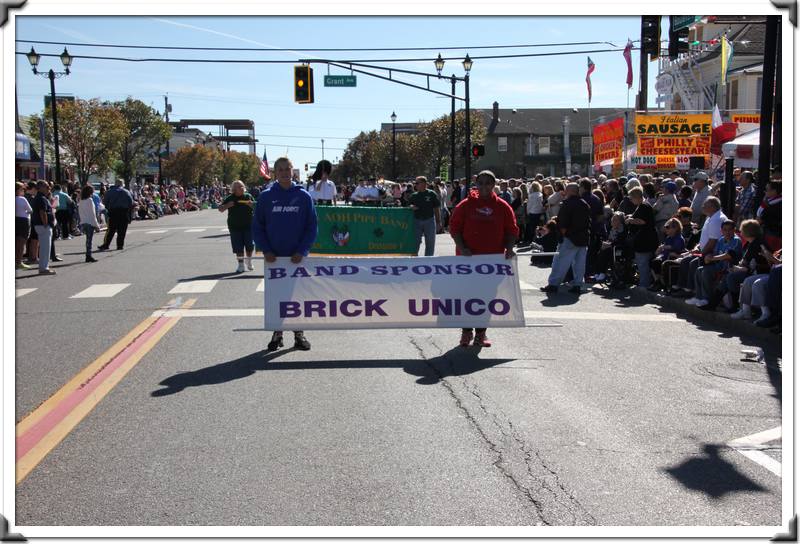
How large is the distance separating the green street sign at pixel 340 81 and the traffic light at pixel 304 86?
10.0 feet

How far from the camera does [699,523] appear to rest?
4746mm

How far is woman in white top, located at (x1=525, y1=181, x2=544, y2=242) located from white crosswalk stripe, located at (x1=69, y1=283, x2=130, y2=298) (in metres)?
11.0

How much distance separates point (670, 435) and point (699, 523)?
1788mm

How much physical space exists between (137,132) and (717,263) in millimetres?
69346

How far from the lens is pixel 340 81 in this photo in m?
33.8

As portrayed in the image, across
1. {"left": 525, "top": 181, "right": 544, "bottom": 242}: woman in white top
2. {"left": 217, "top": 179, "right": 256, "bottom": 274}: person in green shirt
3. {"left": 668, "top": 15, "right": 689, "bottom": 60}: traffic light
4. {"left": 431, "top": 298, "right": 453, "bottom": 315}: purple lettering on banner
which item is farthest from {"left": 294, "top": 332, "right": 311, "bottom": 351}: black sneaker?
{"left": 525, "top": 181, "right": 544, "bottom": 242}: woman in white top

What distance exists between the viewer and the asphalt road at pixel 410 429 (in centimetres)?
500

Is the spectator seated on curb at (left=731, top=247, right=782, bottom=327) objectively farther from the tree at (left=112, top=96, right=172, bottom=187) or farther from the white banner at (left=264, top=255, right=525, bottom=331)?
the tree at (left=112, top=96, right=172, bottom=187)

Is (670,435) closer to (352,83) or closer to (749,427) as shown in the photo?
(749,427)

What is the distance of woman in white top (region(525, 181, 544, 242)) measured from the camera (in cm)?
2353

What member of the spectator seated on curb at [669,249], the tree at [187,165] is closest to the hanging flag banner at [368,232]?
the spectator seated on curb at [669,249]

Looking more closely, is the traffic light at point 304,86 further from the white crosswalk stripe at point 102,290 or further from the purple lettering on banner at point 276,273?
the purple lettering on banner at point 276,273

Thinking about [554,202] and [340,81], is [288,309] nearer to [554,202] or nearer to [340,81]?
[554,202]
